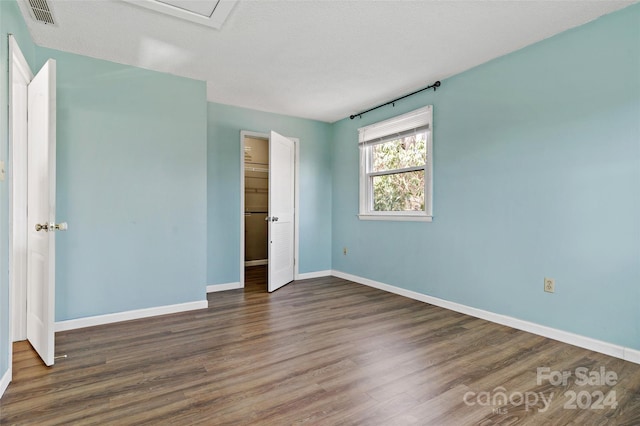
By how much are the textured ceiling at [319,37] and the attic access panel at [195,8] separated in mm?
80

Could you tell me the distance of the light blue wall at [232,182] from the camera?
4242mm

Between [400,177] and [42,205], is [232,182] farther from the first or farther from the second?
[42,205]

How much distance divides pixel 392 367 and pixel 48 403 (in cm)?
199

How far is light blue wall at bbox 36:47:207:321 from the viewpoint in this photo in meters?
2.86

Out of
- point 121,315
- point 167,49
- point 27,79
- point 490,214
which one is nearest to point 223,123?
point 167,49

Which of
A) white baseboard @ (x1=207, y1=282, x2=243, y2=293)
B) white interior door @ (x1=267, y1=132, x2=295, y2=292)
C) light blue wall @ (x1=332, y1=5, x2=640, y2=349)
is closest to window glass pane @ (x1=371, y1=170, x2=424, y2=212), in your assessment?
light blue wall @ (x1=332, y1=5, x2=640, y2=349)

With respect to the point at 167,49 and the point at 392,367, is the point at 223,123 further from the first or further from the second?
the point at 392,367

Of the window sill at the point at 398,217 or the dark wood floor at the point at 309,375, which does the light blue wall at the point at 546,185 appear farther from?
the dark wood floor at the point at 309,375

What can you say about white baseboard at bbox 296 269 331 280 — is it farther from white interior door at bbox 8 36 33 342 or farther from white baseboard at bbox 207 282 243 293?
white interior door at bbox 8 36 33 342

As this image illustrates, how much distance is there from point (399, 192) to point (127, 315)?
3291 millimetres

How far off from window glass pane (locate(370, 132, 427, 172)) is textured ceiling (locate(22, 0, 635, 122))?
0.64 metres

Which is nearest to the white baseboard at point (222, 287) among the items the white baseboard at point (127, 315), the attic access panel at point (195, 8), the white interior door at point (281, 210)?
the white interior door at point (281, 210)

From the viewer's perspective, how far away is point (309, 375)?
80.6 inches

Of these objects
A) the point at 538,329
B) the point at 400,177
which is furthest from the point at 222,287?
the point at 538,329
